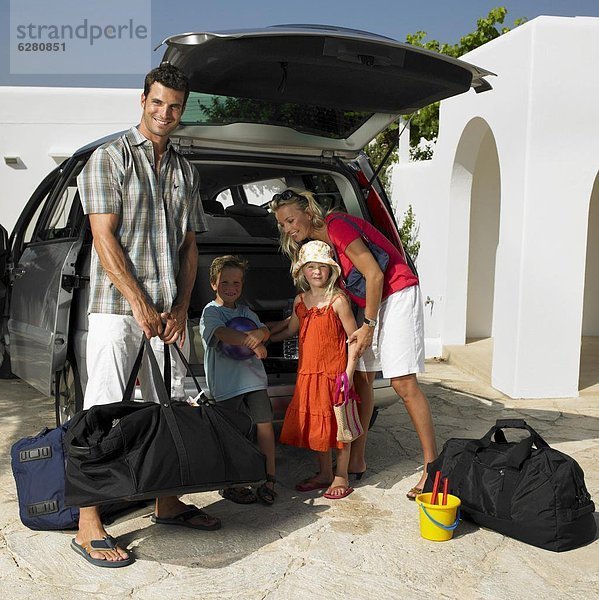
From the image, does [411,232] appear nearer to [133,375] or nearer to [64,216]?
[64,216]

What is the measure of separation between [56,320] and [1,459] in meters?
1.06

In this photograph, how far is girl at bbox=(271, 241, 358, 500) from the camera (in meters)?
3.95

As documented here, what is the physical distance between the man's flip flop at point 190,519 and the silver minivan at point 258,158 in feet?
2.31

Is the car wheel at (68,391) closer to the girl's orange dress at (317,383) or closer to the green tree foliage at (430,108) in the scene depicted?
the girl's orange dress at (317,383)

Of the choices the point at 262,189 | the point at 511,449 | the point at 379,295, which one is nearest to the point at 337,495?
the point at 511,449

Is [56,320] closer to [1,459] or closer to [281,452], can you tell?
[1,459]

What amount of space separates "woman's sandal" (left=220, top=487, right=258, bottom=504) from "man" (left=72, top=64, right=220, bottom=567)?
2.59 feet

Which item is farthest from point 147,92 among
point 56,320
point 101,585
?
point 101,585

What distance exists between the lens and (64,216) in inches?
187

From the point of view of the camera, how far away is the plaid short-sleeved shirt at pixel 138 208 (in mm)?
3217

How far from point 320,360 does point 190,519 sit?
99 cm

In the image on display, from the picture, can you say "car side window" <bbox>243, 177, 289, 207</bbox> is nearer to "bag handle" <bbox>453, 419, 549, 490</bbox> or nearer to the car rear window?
the car rear window

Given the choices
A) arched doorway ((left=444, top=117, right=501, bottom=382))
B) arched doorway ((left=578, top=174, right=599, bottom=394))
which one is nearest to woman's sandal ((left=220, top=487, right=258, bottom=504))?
arched doorway ((left=444, top=117, right=501, bottom=382))

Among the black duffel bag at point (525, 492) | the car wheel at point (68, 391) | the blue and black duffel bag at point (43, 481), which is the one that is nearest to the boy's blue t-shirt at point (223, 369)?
the car wheel at point (68, 391)
